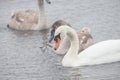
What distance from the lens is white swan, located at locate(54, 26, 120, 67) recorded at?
14898 millimetres

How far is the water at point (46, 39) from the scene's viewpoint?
46.5 feet

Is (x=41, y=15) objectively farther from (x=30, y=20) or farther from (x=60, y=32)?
(x=60, y=32)

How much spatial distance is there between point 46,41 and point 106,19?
2.94m

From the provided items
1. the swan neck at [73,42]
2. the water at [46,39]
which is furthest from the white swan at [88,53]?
the water at [46,39]

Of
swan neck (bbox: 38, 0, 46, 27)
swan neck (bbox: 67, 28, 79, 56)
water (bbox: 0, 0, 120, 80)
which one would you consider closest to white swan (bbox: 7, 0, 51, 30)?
swan neck (bbox: 38, 0, 46, 27)

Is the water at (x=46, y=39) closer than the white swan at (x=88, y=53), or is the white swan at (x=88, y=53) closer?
the water at (x=46, y=39)

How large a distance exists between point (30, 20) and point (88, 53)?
5882 mm

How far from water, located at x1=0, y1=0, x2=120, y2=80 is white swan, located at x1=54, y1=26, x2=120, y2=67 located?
195 millimetres

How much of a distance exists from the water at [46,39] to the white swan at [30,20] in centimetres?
34

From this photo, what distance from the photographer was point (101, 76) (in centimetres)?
1373

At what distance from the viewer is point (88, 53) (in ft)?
49.1

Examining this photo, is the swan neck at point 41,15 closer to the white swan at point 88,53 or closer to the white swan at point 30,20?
the white swan at point 30,20

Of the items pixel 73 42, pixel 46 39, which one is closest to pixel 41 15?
pixel 46 39

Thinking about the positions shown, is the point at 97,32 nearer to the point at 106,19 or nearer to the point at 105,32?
the point at 105,32
